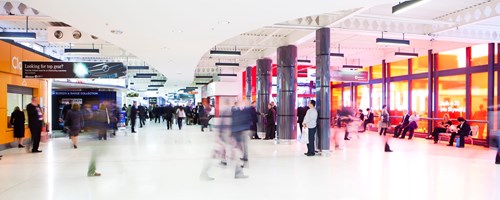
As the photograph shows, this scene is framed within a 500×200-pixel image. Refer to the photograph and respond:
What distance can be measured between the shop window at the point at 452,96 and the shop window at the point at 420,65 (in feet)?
4.28

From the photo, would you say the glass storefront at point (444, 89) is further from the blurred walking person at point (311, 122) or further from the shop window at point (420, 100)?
the blurred walking person at point (311, 122)

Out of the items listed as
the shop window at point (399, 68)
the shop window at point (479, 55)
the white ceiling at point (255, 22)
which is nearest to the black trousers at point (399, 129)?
the shop window at point (399, 68)

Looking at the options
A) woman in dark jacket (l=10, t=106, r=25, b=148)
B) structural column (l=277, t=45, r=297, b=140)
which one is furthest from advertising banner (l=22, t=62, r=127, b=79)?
structural column (l=277, t=45, r=297, b=140)

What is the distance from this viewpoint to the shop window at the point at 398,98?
59.2ft

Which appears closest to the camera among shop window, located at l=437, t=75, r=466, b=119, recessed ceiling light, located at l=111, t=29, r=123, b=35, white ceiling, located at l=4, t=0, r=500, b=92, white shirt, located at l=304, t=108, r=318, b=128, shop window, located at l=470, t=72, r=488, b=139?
white ceiling, located at l=4, t=0, r=500, b=92

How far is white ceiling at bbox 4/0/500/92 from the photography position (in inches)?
227

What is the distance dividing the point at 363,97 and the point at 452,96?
6756 millimetres

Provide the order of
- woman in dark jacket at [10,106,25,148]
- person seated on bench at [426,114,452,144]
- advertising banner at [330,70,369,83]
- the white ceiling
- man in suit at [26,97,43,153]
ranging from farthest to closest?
advertising banner at [330,70,369,83]
person seated on bench at [426,114,452,144]
woman in dark jacket at [10,106,25,148]
man in suit at [26,97,43,153]
the white ceiling

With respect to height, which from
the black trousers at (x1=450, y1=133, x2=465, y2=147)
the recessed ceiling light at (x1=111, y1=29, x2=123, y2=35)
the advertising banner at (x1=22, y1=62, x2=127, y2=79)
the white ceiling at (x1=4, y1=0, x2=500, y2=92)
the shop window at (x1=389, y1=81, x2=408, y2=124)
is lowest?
the black trousers at (x1=450, y1=133, x2=465, y2=147)

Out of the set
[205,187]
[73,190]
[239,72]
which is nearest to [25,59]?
[73,190]

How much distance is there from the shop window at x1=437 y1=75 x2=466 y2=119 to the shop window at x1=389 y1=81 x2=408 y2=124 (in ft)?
8.20

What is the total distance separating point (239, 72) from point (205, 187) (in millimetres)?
20150

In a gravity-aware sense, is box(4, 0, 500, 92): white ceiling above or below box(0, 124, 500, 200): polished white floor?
above

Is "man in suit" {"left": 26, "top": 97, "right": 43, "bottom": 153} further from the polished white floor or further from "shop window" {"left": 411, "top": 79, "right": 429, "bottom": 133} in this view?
"shop window" {"left": 411, "top": 79, "right": 429, "bottom": 133}
